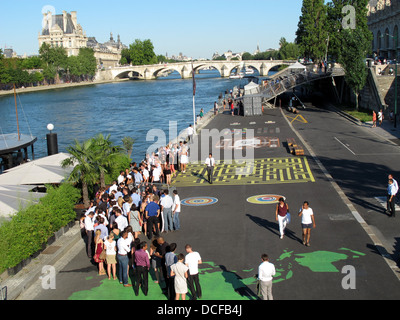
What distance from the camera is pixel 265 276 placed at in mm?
10258

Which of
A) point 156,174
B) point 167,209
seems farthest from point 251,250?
point 156,174


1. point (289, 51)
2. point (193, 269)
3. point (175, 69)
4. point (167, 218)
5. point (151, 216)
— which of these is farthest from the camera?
point (289, 51)

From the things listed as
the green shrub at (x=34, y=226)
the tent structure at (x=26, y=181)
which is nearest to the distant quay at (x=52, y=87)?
the tent structure at (x=26, y=181)

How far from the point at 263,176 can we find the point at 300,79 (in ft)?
115

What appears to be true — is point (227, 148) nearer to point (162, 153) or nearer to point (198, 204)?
point (162, 153)

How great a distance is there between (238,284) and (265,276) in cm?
176

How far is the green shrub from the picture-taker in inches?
518

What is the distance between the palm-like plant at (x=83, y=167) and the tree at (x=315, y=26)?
5673 cm

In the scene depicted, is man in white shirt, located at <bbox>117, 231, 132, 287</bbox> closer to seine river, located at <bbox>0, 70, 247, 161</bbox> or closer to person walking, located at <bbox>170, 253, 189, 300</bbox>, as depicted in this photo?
person walking, located at <bbox>170, 253, 189, 300</bbox>

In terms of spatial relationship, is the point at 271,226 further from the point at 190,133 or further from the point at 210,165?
the point at 190,133

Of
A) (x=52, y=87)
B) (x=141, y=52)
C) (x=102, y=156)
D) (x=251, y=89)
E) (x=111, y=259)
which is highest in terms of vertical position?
(x=141, y=52)

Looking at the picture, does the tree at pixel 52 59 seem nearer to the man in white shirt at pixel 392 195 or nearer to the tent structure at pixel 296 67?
the tent structure at pixel 296 67

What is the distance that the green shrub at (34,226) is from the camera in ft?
43.2
